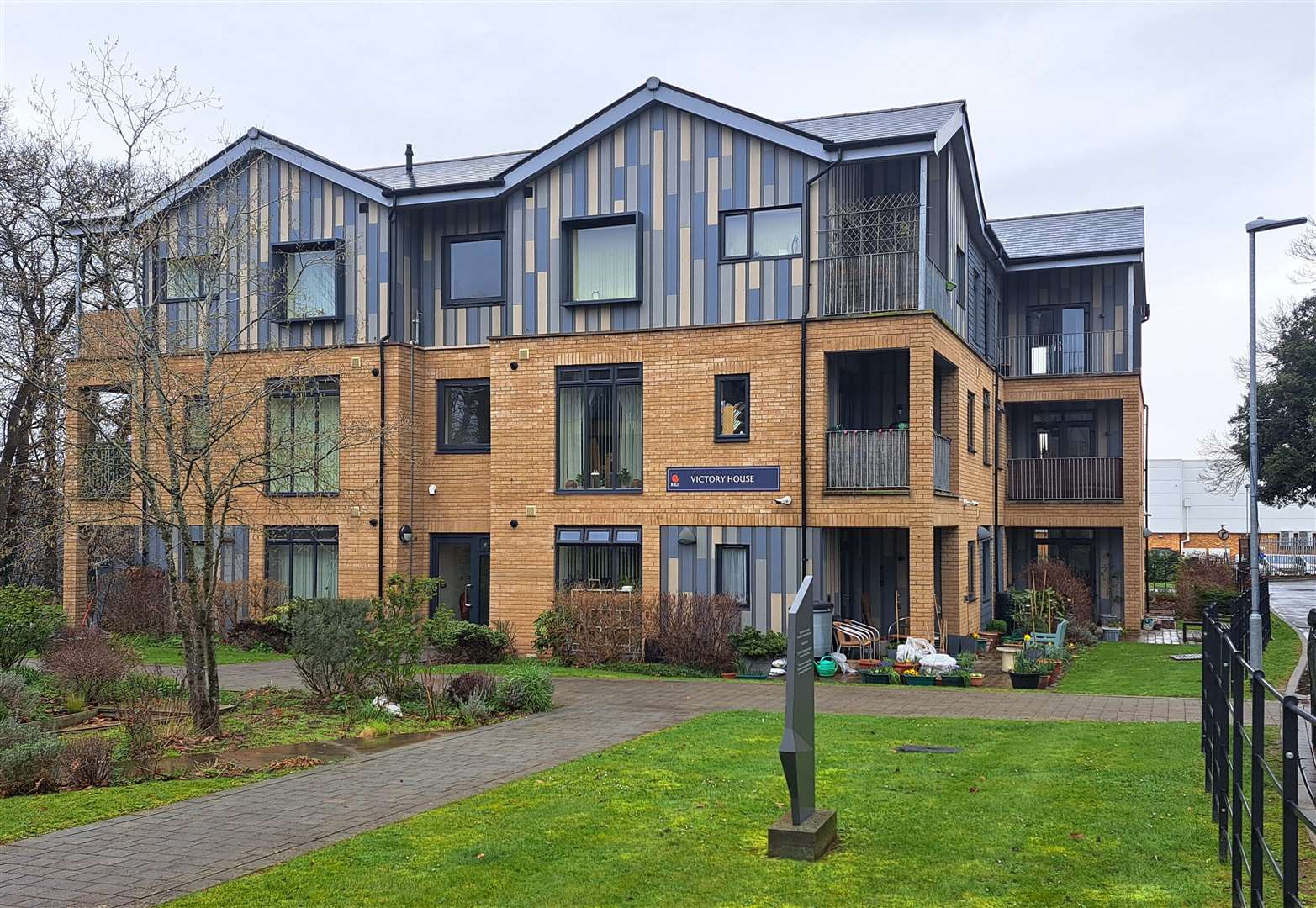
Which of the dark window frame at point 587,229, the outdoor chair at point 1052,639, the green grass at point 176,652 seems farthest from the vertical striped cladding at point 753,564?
the green grass at point 176,652

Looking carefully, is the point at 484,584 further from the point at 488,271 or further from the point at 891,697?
the point at 891,697

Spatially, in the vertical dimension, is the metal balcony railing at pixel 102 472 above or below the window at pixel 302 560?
above

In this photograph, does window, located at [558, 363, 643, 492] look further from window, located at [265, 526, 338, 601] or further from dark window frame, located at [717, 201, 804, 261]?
window, located at [265, 526, 338, 601]

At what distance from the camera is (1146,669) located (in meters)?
20.0

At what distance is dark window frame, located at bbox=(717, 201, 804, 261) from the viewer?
66.8 feet

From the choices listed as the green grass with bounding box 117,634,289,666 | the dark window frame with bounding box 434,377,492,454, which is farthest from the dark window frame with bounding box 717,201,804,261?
the green grass with bounding box 117,634,289,666

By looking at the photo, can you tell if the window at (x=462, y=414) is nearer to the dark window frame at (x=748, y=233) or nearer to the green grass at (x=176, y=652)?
the green grass at (x=176, y=652)

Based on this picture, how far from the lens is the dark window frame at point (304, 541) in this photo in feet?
78.2

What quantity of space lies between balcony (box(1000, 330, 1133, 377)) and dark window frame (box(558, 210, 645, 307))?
12683mm

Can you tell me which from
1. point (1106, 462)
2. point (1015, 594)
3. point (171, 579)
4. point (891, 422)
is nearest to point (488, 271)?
point (891, 422)

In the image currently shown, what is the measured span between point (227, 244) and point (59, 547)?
16.4m

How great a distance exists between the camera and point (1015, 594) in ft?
87.7

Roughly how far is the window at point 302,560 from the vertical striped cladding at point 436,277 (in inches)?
172

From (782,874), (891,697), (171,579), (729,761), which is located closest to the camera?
(782,874)
